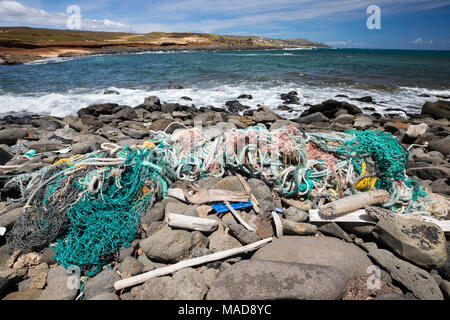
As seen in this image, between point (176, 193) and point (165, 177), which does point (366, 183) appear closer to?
point (176, 193)

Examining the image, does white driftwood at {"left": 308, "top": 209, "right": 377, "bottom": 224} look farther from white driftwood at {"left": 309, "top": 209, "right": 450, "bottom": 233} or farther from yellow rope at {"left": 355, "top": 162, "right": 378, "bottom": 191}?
yellow rope at {"left": 355, "top": 162, "right": 378, "bottom": 191}

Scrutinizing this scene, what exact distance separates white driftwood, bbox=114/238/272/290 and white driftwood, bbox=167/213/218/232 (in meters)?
0.38

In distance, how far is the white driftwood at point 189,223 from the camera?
2676 mm

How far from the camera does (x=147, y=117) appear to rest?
868 centimetres

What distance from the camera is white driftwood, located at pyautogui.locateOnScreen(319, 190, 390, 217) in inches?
107

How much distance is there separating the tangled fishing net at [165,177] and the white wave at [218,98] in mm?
5895

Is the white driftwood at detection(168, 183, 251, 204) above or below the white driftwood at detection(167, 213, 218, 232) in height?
above

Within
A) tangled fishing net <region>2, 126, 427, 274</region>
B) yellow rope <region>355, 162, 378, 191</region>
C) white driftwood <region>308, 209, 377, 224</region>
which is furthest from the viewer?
yellow rope <region>355, 162, 378, 191</region>

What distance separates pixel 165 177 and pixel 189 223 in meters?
1.11

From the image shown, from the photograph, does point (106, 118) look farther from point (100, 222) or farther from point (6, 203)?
point (100, 222)

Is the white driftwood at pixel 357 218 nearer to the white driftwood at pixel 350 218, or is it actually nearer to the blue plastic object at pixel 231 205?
the white driftwood at pixel 350 218

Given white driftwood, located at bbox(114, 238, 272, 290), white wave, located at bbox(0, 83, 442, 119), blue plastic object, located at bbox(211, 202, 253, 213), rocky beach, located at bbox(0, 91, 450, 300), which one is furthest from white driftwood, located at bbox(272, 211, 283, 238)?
white wave, located at bbox(0, 83, 442, 119)

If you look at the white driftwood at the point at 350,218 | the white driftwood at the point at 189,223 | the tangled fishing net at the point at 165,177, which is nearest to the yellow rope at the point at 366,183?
the tangled fishing net at the point at 165,177

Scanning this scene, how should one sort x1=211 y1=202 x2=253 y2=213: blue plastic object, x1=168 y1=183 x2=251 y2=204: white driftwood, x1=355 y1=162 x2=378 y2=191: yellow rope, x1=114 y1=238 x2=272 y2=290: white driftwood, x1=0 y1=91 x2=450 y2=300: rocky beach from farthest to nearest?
x1=355 y1=162 x2=378 y2=191: yellow rope → x1=168 y1=183 x2=251 y2=204: white driftwood → x1=211 y1=202 x2=253 y2=213: blue plastic object → x1=114 y1=238 x2=272 y2=290: white driftwood → x1=0 y1=91 x2=450 y2=300: rocky beach
